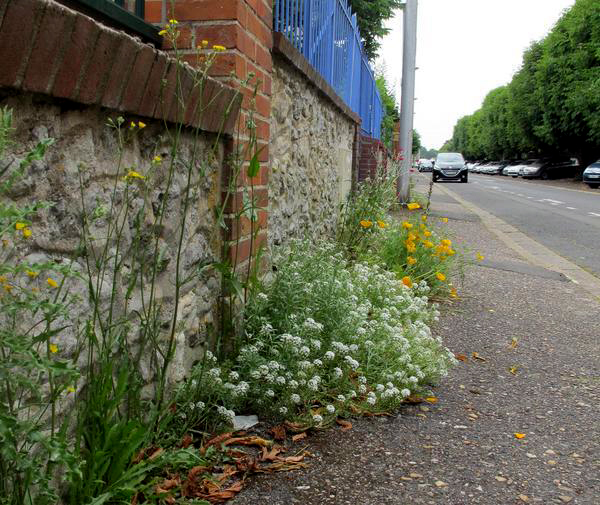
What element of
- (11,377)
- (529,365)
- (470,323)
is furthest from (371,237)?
(11,377)

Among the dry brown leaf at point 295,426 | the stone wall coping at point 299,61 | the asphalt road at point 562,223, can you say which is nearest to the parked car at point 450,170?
the asphalt road at point 562,223

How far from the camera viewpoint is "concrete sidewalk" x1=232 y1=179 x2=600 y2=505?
7.52ft

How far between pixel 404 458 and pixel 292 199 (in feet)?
7.57

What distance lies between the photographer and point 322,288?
3443 mm

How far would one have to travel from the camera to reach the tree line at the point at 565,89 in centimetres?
3434

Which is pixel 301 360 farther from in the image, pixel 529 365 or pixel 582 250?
pixel 582 250

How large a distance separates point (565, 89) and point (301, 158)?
119 feet

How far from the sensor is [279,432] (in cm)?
265

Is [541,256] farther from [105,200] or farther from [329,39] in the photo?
[105,200]

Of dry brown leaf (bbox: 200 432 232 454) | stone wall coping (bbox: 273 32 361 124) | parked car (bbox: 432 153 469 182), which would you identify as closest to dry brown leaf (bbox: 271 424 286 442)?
dry brown leaf (bbox: 200 432 232 454)

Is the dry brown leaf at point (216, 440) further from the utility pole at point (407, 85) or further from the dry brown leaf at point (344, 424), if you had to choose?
the utility pole at point (407, 85)

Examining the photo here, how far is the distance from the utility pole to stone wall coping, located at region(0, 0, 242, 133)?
1067 cm

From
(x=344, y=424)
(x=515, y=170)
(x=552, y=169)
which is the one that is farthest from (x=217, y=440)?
(x=515, y=170)

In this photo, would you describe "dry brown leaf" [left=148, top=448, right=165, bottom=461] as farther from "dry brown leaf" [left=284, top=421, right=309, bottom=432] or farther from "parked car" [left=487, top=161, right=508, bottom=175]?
"parked car" [left=487, top=161, right=508, bottom=175]
